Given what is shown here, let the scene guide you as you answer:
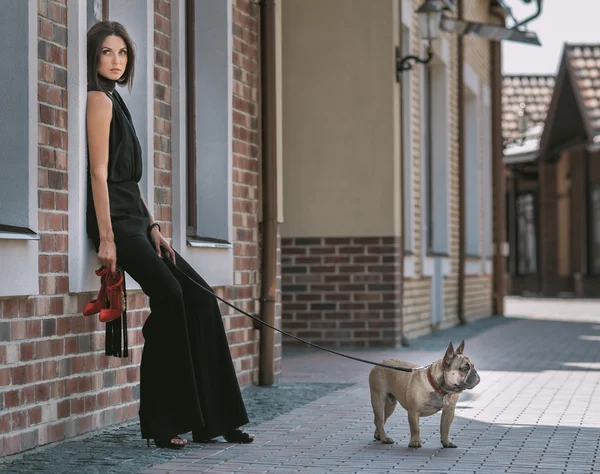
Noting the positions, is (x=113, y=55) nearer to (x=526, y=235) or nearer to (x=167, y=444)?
(x=167, y=444)

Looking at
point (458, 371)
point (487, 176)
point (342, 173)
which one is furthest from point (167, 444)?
point (487, 176)

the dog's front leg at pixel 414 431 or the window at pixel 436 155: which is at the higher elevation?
the window at pixel 436 155

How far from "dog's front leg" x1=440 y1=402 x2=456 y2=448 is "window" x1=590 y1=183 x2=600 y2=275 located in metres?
28.1

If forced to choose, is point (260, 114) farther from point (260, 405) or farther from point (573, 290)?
point (573, 290)

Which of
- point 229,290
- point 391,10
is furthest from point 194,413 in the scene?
point 391,10

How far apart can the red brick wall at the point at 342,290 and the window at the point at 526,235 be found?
23.5 metres

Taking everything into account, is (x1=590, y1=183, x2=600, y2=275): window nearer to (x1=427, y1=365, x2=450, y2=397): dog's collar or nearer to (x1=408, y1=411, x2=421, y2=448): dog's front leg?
(x1=408, y1=411, x2=421, y2=448): dog's front leg

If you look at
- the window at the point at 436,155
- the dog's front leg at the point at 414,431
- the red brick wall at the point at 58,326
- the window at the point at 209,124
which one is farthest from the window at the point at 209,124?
the window at the point at 436,155

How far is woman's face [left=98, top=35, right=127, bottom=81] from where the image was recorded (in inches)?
261

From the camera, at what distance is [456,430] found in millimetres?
7320

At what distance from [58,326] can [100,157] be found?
0.84 meters

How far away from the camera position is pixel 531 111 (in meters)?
36.5

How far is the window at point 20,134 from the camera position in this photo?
6.07m

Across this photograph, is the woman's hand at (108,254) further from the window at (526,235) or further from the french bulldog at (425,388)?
the window at (526,235)
